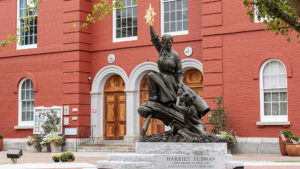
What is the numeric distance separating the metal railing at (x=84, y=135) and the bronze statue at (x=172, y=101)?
11022 mm

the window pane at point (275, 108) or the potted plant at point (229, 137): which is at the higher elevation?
the window pane at point (275, 108)

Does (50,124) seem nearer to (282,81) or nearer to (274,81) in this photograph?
(274,81)

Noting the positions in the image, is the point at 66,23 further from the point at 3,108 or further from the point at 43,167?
the point at 43,167

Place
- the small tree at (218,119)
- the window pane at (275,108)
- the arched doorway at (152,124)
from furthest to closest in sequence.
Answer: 1. the arched doorway at (152,124)
2. the small tree at (218,119)
3. the window pane at (275,108)

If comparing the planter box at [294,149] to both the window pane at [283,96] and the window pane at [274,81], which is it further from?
the window pane at [274,81]

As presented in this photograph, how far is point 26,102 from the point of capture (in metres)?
23.7

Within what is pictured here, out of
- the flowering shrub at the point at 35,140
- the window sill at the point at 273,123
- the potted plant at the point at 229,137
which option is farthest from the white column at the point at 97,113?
the window sill at the point at 273,123

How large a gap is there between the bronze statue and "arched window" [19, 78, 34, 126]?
531 inches

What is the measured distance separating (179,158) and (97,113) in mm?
12566

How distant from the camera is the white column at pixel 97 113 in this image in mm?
22156

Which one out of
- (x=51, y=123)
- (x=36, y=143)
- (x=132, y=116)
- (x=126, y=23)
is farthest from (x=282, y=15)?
(x=36, y=143)

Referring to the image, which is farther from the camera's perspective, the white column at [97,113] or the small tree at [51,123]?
the white column at [97,113]

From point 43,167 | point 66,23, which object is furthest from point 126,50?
point 43,167

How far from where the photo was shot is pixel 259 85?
17.8 metres
